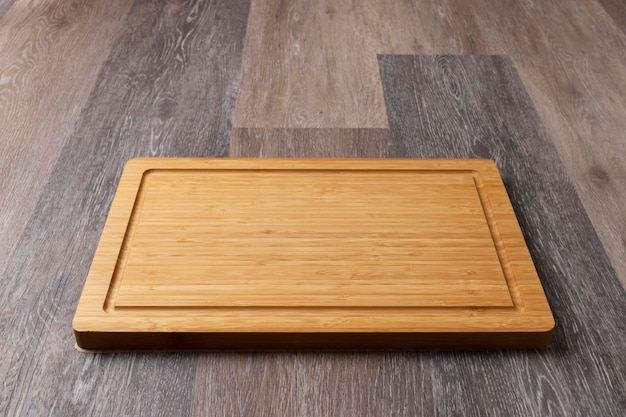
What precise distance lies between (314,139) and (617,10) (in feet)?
3.88

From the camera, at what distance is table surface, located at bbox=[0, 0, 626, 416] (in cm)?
97

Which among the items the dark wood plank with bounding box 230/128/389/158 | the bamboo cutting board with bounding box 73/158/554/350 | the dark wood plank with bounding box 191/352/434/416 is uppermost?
the bamboo cutting board with bounding box 73/158/554/350

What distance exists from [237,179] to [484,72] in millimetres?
802

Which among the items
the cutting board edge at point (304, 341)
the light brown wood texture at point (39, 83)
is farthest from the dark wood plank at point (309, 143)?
the cutting board edge at point (304, 341)

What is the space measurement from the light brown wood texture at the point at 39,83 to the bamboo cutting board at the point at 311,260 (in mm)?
234

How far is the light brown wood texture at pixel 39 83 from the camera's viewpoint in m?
1.33

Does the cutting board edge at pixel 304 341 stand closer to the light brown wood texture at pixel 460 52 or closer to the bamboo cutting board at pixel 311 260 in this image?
the bamboo cutting board at pixel 311 260

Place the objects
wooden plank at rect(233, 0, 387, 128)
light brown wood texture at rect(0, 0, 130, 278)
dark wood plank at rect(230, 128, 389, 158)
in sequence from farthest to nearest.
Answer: wooden plank at rect(233, 0, 387, 128) → dark wood plank at rect(230, 128, 389, 158) → light brown wood texture at rect(0, 0, 130, 278)

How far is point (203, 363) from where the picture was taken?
1.00 metres

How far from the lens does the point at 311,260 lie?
1.10 meters

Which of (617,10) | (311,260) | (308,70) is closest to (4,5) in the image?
(308,70)

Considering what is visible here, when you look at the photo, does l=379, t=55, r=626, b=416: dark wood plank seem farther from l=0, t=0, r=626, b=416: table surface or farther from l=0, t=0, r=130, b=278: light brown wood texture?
l=0, t=0, r=130, b=278: light brown wood texture

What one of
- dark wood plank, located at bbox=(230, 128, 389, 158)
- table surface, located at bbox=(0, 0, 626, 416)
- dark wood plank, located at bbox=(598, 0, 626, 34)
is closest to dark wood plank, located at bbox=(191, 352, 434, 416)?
table surface, located at bbox=(0, 0, 626, 416)

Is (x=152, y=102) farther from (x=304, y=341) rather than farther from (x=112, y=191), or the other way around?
(x=304, y=341)
